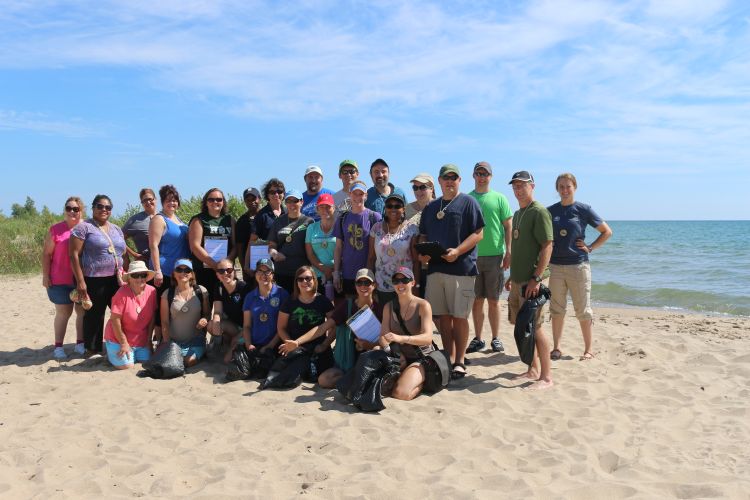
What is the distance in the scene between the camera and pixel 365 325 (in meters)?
5.22

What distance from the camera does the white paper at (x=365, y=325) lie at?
5.19 meters

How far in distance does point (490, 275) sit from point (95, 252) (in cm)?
443

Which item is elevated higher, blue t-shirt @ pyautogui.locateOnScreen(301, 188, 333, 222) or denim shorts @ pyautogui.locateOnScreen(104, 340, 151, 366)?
blue t-shirt @ pyautogui.locateOnScreen(301, 188, 333, 222)

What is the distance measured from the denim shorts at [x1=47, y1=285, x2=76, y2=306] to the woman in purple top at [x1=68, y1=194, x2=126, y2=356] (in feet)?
0.89

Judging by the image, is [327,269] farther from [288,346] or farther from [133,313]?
[133,313]

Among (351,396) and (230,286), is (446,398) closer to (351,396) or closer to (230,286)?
(351,396)

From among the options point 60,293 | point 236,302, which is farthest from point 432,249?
point 60,293

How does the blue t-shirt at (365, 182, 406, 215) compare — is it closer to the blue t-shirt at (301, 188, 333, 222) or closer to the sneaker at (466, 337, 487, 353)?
the blue t-shirt at (301, 188, 333, 222)

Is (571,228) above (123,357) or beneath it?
Answer: above

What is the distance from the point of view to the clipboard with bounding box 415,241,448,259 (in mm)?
5227

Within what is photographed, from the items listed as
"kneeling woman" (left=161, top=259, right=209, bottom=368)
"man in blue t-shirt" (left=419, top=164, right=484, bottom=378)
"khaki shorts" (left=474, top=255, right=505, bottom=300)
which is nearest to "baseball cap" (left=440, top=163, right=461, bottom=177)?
"man in blue t-shirt" (left=419, top=164, right=484, bottom=378)

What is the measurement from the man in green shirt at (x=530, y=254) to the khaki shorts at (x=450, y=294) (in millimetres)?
484

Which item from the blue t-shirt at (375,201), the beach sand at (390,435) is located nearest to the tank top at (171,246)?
the beach sand at (390,435)

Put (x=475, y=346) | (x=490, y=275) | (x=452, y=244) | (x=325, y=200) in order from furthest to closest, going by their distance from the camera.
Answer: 1. (x=475, y=346)
2. (x=490, y=275)
3. (x=325, y=200)
4. (x=452, y=244)
